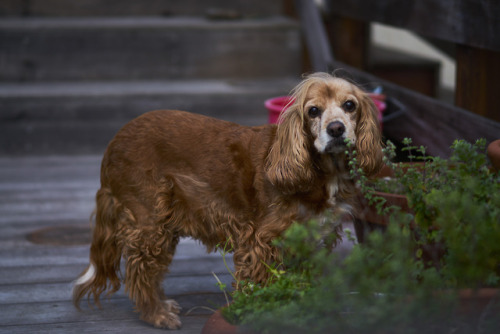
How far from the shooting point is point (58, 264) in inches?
141

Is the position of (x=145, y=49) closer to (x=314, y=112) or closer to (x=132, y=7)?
(x=132, y=7)

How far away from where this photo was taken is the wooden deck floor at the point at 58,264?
9.62 ft

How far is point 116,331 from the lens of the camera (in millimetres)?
2832

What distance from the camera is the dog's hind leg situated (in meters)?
2.87

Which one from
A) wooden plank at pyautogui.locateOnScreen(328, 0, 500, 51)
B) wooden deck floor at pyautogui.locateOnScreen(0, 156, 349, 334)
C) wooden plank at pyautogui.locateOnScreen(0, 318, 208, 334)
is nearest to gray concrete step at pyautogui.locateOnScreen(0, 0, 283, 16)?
wooden plank at pyautogui.locateOnScreen(328, 0, 500, 51)

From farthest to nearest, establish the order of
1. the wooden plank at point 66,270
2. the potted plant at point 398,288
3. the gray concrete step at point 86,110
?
1. the gray concrete step at point 86,110
2. the wooden plank at point 66,270
3. the potted plant at point 398,288

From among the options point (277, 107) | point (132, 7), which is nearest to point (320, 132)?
point (277, 107)

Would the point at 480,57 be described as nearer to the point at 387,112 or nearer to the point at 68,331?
the point at 387,112

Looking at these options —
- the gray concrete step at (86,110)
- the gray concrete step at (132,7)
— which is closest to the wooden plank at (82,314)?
the gray concrete step at (86,110)

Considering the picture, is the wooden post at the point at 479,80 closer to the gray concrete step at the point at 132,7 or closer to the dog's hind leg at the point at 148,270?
the dog's hind leg at the point at 148,270

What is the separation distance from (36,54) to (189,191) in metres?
3.82

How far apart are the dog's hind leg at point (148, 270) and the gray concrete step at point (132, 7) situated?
4248 mm

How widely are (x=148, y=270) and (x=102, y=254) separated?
26 cm

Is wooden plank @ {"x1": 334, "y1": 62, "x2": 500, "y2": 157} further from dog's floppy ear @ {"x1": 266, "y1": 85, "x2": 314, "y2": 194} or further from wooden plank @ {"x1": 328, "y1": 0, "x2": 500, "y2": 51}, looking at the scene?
dog's floppy ear @ {"x1": 266, "y1": 85, "x2": 314, "y2": 194}
